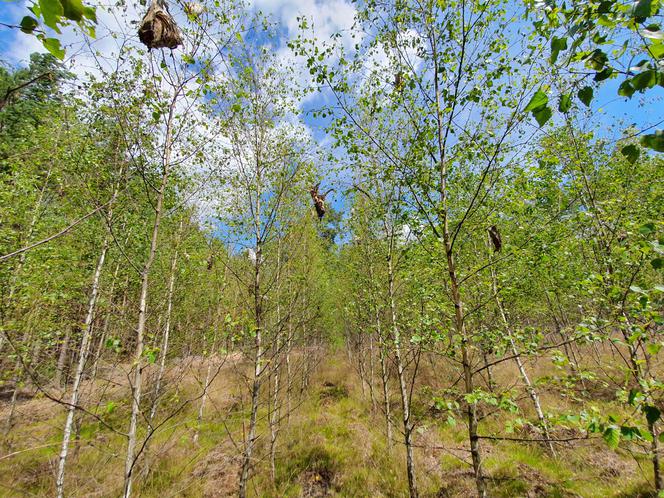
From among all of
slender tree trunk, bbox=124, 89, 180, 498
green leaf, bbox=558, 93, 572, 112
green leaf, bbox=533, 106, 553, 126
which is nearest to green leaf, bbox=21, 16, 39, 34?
green leaf, bbox=533, 106, 553, 126

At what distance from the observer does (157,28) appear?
3.07m

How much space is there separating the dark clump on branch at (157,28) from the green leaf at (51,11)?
283 cm

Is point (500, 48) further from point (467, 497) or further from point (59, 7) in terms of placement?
point (467, 497)

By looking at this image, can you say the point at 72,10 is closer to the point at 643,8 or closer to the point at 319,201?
the point at 643,8

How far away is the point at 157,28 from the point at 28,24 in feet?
8.59

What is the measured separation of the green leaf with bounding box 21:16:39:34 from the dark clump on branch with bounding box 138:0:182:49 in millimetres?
2575

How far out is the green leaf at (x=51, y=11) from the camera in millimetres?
886

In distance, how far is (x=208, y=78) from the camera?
152 inches

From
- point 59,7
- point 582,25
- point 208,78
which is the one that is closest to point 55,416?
point 208,78

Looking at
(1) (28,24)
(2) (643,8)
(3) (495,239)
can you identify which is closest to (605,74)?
(2) (643,8)

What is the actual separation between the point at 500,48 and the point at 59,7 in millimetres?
4116

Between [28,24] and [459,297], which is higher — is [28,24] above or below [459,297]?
above

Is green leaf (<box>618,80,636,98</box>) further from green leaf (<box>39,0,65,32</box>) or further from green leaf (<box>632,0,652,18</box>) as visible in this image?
green leaf (<box>39,0,65,32</box>)

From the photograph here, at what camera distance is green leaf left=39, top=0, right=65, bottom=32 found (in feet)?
2.91
